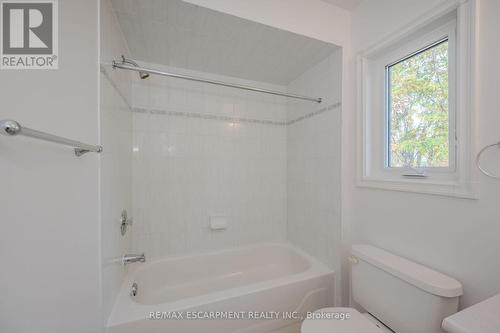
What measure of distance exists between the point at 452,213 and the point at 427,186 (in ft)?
0.51

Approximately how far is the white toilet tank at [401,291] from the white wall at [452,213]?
0.08 meters

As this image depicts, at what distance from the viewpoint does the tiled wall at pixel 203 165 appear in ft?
5.83

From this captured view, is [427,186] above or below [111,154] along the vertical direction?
below

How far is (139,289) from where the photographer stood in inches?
61.5

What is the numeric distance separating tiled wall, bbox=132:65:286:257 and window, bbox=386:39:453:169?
1106 mm

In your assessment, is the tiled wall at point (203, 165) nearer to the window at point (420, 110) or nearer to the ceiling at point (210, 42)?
the ceiling at point (210, 42)

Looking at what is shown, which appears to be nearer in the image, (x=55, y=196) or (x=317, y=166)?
(x=55, y=196)

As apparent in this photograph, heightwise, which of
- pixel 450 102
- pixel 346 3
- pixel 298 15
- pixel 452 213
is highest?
pixel 346 3

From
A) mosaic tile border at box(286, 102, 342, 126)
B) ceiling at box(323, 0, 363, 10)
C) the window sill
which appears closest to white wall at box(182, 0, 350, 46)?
ceiling at box(323, 0, 363, 10)

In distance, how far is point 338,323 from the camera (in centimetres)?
106

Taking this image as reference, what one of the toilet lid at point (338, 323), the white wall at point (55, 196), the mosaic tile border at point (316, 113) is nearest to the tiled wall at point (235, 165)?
the mosaic tile border at point (316, 113)

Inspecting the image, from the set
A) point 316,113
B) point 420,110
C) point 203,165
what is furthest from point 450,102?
point 203,165

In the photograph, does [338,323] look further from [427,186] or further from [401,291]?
[427,186]

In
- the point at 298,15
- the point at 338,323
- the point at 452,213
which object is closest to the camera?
the point at 452,213
